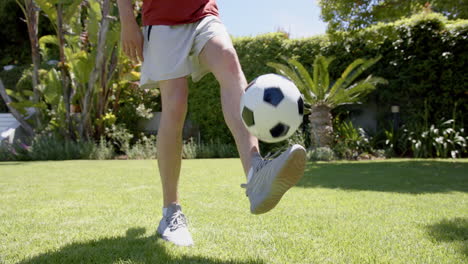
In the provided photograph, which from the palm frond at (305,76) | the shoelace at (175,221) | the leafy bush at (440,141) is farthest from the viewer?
the palm frond at (305,76)

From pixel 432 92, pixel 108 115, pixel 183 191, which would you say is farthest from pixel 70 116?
pixel 432 92

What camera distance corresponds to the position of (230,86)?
2.02m

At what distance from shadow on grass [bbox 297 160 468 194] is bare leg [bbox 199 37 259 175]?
257 cm

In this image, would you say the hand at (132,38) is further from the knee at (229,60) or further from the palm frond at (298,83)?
the palm frond at (298,83)

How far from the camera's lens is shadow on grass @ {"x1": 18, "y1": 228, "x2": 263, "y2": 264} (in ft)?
5.71

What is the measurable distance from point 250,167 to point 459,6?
25.8ft

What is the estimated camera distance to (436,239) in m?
2.11

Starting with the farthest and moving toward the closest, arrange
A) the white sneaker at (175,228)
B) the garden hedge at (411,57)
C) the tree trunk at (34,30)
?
the tree trunk at (34,30), the garden hedge at (411,57), the white sneaker at (175,228)

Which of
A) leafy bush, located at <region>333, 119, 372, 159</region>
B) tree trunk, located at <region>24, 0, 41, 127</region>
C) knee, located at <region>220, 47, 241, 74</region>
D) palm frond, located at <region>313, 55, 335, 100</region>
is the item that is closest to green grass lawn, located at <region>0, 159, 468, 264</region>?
knee, located at <region>220, 47, 241, 74</region>

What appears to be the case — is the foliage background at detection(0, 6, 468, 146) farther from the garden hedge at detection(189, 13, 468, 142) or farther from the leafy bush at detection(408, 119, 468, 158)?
the leafy bush at detection(408, 119, 468, 158)

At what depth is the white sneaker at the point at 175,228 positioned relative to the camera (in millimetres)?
2020

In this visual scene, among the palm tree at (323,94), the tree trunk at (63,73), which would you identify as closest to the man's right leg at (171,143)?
the palm tree at (323,94)

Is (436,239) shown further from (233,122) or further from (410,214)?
(233,122)

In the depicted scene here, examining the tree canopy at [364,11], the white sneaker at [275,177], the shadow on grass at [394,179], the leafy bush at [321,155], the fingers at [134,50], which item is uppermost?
the tree canopy at [364,11]
